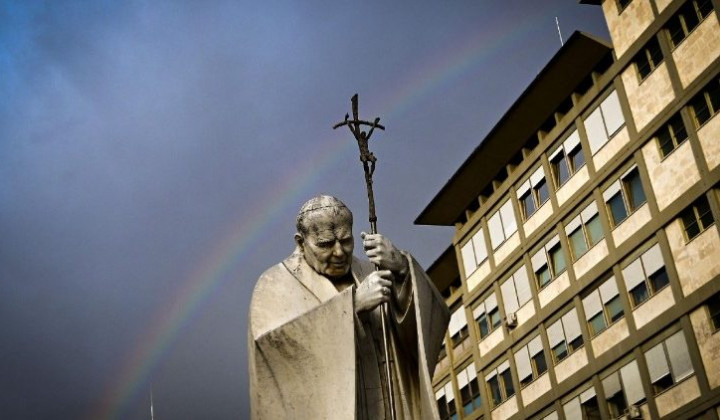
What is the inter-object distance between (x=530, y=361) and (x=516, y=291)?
352cm

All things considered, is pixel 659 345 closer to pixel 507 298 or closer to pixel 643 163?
pixel 643 163

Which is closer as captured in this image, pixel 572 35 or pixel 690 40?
pixel 690 40

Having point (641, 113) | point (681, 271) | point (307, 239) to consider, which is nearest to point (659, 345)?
point (681, 271)

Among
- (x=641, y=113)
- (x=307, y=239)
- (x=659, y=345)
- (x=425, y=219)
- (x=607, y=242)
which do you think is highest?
(x=425, y=219)

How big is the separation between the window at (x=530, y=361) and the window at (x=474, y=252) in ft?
21.0

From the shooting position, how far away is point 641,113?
135 feet

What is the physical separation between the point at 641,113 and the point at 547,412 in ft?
45.1

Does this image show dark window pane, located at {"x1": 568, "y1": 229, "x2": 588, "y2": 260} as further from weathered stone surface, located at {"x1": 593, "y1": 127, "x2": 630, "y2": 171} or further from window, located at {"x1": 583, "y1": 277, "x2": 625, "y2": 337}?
weathered stone surface, located at {"x1": 593, "y1": 127, "x2": 630, "y2": 171}

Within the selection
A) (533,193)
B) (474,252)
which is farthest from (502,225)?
(474,252)

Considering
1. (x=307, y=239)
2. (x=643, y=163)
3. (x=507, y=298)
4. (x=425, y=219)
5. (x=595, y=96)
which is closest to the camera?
(x=307, y=239)

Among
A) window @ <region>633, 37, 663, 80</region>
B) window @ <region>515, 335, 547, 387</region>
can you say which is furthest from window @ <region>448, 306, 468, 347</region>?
window @ <region>633, 37, 663, 80</region>

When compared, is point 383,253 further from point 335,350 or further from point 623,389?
point 623,389

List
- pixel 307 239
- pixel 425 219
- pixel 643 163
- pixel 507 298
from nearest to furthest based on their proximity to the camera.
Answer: pixel 307 239, pixel 643 163, pixel 507 298, pixel 425 219

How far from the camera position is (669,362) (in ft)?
125
